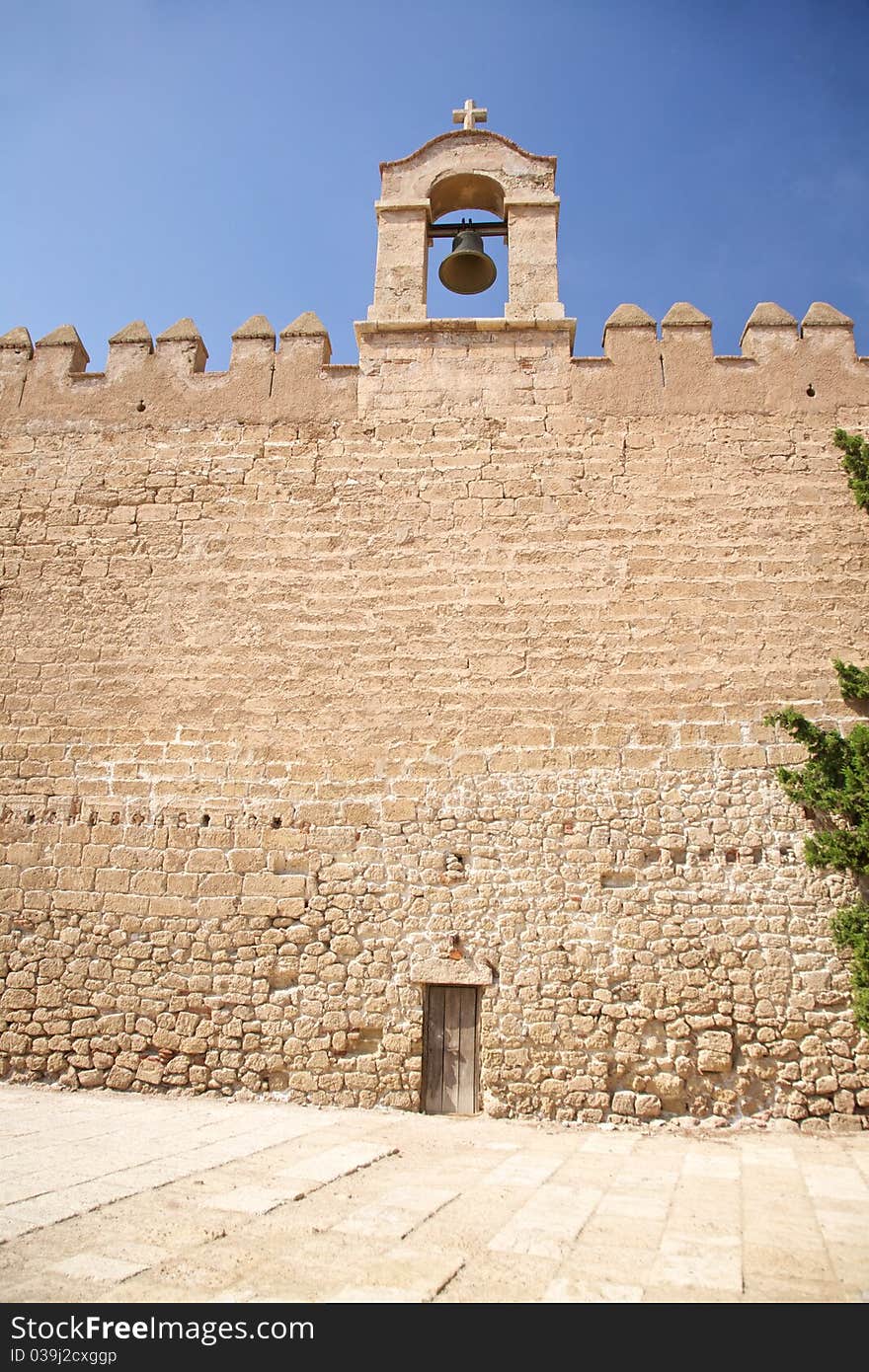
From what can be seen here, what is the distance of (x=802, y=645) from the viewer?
21.8 feet

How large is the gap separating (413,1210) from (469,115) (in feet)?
29.9

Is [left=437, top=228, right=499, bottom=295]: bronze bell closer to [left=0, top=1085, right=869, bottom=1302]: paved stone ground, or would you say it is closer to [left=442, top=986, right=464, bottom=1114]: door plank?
[left=442, top=986, right=464, bottom=1114]: door plank

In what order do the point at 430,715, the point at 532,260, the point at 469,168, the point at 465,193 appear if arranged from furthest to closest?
the point at 465,193, the point at 469,168, the point at 532,260, the point at 430,715

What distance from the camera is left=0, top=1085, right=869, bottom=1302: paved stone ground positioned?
2867 millimetres

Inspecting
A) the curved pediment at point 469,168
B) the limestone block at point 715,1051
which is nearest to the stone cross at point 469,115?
the curved pediment at point 469,168

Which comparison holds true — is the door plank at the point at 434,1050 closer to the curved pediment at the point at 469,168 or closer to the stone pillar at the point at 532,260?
the stone pillar at the point at 532,260

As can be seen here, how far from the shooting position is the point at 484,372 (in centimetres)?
751

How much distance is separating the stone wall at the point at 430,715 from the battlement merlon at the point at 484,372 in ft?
0.12

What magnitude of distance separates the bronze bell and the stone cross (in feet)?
3.42

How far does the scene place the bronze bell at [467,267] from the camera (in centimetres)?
802

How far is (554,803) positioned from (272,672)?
8.34 ft

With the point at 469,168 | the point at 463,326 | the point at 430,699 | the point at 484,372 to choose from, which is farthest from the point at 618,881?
the point at 469,168

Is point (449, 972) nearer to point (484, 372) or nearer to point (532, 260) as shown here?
point (484, 372)

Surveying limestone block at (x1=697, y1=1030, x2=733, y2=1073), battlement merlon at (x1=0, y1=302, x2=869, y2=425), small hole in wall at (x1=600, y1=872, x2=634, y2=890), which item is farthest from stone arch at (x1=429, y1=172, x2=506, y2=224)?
limestone block at (x1=697, y1=1030, x2=733, y2=1073)
